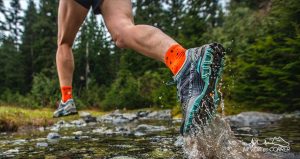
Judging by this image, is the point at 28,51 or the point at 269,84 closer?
the point at 269,84

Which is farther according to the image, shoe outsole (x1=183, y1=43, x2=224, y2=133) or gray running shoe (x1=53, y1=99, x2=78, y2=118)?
gray running shoe (x1=53, y1=99, x2=78, y2=118)

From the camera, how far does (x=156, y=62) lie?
30.7 m

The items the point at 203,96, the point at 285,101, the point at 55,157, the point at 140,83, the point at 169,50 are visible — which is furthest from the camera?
the point at 140,83

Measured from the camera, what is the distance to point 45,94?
97.0ft

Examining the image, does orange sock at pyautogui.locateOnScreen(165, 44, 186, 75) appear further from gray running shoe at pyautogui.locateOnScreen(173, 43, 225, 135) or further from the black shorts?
the black shorts

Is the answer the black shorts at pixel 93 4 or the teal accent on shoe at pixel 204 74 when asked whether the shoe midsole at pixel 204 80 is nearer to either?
the teal accent on shoe at pixel 204 74

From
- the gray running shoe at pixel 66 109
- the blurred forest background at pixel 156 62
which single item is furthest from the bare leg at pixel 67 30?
the blurred forest background at pixel 156 62

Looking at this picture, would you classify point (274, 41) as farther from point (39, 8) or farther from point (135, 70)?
point (39, 8)

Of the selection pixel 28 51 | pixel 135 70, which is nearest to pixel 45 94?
pixel 135 70

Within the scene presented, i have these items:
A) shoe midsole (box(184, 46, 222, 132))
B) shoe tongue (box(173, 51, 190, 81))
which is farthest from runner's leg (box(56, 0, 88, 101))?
shoe midsole (box(184, 46, 222, 132))

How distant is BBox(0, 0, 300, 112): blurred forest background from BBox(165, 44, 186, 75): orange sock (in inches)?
252

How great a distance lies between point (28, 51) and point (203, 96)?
148ft

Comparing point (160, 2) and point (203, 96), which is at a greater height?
point (160, 2)

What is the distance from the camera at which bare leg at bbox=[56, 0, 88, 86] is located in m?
3.12
